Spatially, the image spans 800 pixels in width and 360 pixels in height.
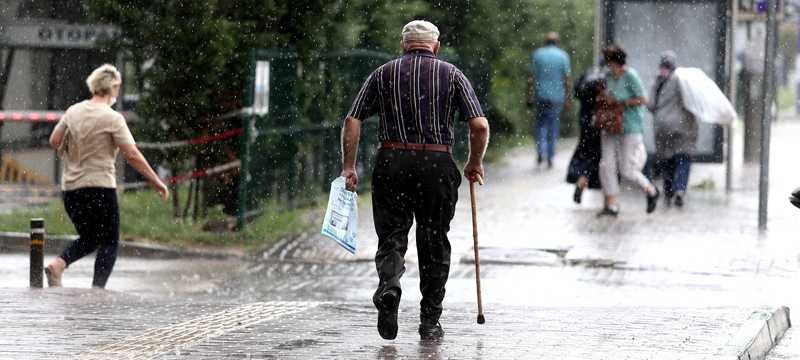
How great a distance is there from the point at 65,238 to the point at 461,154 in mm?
9419

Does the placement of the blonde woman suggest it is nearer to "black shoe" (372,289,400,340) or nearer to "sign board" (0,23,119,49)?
"black shoe" (372,289,400,340)

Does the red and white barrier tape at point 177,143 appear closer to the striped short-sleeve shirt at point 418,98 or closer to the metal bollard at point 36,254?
the metal bollard at point 36,254

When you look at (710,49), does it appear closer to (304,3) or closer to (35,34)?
(304,3)

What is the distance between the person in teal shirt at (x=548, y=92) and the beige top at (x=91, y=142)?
40.0ft

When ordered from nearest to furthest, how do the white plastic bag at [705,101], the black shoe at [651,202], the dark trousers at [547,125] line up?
the black shoe at [651,202] → the white plastic bag at [705,101] → the dark trousers at [547,125]

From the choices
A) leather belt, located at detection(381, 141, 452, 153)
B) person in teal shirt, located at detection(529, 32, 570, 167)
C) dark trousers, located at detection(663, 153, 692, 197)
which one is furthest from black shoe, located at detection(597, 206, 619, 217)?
leather belt, located at detection(381, 141, 452, 153)

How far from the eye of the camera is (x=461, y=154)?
2347cm

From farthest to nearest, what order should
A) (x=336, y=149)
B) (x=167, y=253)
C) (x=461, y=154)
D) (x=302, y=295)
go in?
(x=461, y=154)
(x=336, y=149)
(x=167, y=253)
(x=302, y=295)

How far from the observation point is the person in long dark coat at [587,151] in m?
17.2

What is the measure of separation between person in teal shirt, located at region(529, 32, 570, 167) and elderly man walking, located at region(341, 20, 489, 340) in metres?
14.3

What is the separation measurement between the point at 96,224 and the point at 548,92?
1236cm

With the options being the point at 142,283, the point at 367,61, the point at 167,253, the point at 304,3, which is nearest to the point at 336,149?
the point at 367,61

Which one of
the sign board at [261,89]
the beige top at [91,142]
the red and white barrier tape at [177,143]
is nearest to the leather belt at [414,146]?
the beige top at [91,142]

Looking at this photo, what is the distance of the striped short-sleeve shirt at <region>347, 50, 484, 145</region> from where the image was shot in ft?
28.7
